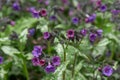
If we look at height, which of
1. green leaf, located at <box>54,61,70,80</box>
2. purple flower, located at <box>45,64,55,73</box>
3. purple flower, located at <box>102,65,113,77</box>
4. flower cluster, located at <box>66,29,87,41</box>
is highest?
flower cluster, located at <box>66,29,87,41</box>

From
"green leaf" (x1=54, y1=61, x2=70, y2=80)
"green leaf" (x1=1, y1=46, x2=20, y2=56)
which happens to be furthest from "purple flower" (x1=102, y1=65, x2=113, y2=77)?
"green leaf" (x1=1, y1=46, x2=20, y2=56)

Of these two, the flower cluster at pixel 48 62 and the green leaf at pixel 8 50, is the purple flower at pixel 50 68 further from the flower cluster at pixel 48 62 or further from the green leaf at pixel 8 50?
the green leaf at pixel 8 50

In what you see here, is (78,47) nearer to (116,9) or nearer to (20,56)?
(20,56)

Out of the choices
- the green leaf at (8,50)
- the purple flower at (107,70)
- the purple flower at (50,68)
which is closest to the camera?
the purple flower at (50,68)

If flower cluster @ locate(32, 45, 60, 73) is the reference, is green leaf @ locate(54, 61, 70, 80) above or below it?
below

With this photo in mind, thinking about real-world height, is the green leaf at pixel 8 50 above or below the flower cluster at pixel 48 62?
below

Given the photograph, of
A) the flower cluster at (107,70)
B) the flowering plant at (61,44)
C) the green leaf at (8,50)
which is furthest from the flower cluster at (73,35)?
the green leaf at (8,50)

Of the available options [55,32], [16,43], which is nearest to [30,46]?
[16,43]

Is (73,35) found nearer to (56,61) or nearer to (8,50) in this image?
(56,61)

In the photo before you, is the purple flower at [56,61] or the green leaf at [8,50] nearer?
the purple flower at [56,61]

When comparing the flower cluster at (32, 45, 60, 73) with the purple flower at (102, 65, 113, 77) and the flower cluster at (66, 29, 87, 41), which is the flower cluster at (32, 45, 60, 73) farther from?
the purple flower at (102, 65, 113, 77)

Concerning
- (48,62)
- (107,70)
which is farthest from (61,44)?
(107,70)
